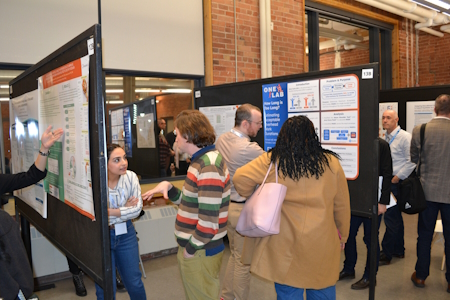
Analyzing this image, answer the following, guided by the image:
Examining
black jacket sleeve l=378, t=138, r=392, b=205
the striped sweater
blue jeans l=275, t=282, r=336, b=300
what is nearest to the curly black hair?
the striped sweater

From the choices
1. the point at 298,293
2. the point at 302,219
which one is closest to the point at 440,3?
the point at 302,219

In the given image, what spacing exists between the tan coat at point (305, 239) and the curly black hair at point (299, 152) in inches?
1.6

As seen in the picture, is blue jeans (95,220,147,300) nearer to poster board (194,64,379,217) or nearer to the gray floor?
the gray floor

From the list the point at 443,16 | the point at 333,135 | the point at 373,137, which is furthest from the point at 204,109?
the point at 443,16

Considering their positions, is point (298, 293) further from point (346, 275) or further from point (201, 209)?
point (346, 275)

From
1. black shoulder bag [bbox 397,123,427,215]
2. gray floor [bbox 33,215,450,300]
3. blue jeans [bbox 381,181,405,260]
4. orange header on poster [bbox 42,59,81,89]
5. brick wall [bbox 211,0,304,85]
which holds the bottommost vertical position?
gray floor [bbox 33,215,450,300]

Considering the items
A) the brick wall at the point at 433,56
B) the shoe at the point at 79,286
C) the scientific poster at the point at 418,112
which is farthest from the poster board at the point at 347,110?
the brick wall at the point at 433,56

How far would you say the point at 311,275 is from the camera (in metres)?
2.05

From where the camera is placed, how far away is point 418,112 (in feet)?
19.2

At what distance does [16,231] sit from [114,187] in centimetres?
113

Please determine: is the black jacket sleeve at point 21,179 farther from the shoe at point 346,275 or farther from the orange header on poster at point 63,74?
the shoe at point 346,275

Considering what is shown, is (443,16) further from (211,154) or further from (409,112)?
(211,154)

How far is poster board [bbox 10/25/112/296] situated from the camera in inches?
60.5

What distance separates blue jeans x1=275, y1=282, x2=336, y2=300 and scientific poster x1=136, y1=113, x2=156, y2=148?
2.84 m
